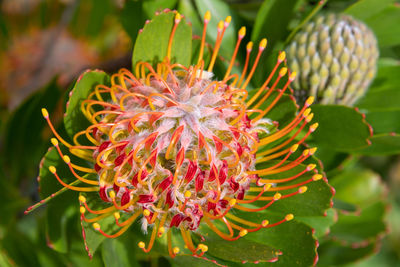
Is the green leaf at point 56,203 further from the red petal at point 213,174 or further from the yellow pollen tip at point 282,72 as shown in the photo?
the yellow pollen tip at point 282,72

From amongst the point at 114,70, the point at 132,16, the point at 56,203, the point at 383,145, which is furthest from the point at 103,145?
the point at 383,145

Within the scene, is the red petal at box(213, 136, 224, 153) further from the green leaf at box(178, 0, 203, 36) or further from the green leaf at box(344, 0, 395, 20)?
the green leaf at box(344, 0, 395, 20)

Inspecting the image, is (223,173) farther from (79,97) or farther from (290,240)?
(79,97)

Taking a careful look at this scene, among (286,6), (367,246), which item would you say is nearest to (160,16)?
(286,6)

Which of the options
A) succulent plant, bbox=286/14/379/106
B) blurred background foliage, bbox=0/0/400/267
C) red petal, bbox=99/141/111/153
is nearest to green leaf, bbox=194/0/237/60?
blurred background foliage, bbox=0/0/400/267

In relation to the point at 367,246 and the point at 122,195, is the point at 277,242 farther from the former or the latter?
the point at 367,246

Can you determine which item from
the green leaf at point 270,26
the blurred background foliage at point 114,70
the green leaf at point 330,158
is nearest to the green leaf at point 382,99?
Answer: the blurred background foliage at point 114,70
